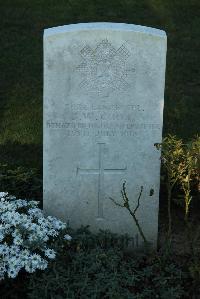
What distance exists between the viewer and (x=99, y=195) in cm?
499

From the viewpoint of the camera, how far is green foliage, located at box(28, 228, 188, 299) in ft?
14.1

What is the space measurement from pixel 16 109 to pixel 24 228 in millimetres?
3499

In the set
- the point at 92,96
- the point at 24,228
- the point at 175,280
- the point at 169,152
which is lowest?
the point at 175,280

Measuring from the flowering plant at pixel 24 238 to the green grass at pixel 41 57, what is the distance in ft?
5.37

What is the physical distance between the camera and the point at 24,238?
178 inches

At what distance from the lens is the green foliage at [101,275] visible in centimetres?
430

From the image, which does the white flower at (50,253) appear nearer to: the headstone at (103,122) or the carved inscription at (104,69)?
the headstone at (103,122)

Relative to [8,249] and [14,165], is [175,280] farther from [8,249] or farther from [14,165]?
[14,165]

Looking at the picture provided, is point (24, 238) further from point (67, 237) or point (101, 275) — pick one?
point (101, 275)

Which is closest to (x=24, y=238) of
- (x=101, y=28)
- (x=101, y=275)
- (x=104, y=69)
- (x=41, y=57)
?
(x=101, y=275)

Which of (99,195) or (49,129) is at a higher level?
(49,129)

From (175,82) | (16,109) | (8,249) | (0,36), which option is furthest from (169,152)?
(0,36)

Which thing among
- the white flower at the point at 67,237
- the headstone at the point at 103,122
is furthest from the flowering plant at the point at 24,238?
the headstone at the point at 103,122

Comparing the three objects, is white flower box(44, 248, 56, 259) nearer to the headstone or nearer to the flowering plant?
the flowering plant
